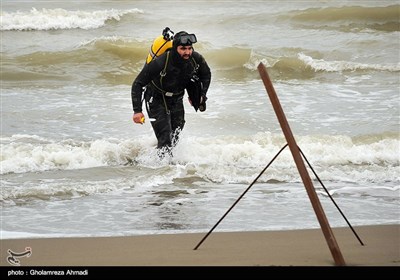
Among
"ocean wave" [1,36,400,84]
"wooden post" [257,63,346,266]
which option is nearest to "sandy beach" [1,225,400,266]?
"wooden post" [257,63,346,266]

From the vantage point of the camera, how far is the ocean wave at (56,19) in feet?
78.8

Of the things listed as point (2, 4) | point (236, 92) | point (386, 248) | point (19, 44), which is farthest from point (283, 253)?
point (2, 4)

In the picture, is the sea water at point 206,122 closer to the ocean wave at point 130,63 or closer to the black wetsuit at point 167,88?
the ocean wave at point 130,63

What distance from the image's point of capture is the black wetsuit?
32.4 feet

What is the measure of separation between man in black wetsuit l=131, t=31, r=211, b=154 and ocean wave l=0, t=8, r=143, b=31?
46.0 ft

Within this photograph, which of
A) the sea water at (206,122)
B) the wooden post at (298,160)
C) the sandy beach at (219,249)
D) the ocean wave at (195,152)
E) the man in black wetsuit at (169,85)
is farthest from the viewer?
A: the ocean wave at (195,152)

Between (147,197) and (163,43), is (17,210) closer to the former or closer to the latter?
(147,197)

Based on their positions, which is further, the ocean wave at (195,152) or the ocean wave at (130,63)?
the ocean wave at (130,63)

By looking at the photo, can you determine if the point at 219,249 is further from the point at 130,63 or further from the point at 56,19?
the point at 56,19

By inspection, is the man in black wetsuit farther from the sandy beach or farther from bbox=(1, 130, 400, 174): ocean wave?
the sandy beach

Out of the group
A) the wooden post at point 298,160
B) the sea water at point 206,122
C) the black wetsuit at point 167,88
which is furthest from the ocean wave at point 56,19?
the wooden post at point 298,160

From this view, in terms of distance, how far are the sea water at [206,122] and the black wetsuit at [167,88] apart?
0.45 metres

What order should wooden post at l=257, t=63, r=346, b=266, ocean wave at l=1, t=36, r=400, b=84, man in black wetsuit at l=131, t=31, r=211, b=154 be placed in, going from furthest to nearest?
1. ocean wave at l=1, t=36, r=400, b=84
2. man in black wetsuit at l=131, t=31, r=211, b=154
3. wooden post at l=257, t=63, r=346, b=266

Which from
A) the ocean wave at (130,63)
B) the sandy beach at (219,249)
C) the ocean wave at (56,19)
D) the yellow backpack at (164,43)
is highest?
the yellow backpack at (164,43)
